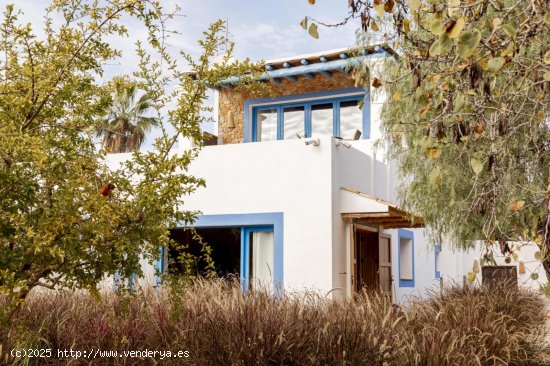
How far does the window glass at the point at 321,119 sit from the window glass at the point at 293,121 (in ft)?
1.01

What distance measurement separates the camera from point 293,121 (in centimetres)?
1786

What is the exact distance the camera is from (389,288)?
15586 mm

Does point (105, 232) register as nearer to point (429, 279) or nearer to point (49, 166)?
point (49, 166)

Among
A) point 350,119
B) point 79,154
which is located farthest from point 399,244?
point 79,154

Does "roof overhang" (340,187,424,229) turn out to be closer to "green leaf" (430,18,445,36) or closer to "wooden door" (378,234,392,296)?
"wooden door" (378,234,392,296)

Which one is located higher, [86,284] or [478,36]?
[478,36]

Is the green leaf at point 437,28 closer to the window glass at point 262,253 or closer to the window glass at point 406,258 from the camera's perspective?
the window glass at point 262,253

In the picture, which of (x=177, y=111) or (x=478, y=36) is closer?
(x=478, y=36)

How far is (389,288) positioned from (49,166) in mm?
11438

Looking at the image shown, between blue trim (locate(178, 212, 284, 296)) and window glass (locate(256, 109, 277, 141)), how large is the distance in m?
5.13

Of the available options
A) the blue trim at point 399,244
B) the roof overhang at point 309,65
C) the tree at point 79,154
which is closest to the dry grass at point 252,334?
the tree at point 79,154

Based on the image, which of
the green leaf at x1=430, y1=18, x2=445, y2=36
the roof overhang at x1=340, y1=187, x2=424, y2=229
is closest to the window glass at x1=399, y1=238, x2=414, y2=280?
the roof overhang at x1=340, y1=187, x2=424, y2=229

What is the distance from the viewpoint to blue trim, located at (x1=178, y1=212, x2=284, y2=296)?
12797 mm

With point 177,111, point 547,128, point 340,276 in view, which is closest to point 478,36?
point 177,111
